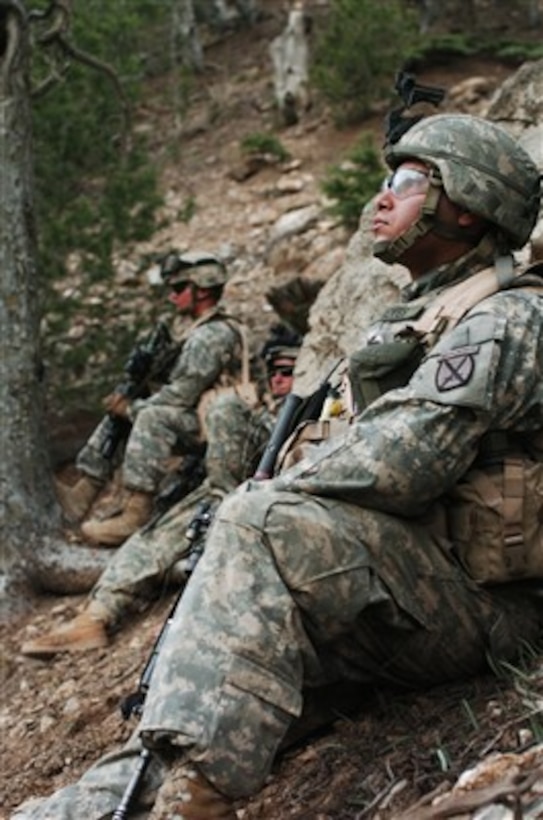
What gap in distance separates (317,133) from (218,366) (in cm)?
1013

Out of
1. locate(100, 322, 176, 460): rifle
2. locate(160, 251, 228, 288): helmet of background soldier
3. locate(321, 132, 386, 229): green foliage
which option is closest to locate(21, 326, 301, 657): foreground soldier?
locate(160, 251, 228, 288): helmet of background soldier

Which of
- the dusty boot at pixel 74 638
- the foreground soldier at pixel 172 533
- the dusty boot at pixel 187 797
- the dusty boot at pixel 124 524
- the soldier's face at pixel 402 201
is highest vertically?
the soldier's face at pixel 402 201

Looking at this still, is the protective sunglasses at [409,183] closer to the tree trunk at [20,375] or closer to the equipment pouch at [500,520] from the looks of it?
the equipment pouch at [500,520]

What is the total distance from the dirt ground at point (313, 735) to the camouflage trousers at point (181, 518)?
15 cm

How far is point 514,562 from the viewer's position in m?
3.35

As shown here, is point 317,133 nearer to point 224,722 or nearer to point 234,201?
point 234,201

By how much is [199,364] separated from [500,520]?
13.9ft

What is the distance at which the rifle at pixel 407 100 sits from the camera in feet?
13.2

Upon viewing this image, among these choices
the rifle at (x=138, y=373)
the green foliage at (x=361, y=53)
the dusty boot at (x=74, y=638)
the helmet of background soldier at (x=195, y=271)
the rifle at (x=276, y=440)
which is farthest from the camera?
the green foliage at (x=361, y=53)

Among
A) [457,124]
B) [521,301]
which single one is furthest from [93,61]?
[521,301]

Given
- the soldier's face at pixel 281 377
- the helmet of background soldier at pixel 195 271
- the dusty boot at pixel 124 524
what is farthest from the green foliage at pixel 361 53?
the dusty boot at pixel 124 524

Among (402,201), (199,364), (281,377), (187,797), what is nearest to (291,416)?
(402,201)

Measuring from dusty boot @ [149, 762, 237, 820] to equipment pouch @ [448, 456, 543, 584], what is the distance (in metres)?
0.98

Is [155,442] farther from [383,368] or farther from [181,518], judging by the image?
[383,368]
